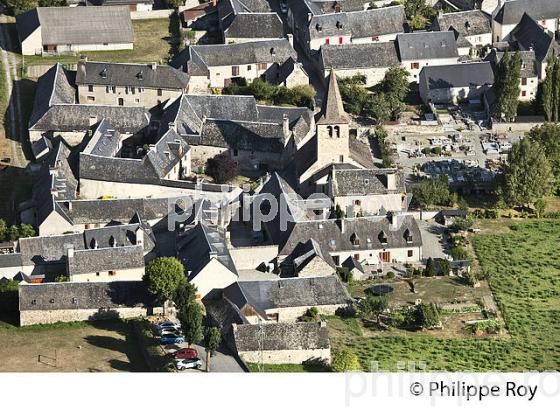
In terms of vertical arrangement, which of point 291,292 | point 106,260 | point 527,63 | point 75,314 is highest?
point 527,63

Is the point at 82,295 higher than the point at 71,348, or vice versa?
the point at 82,295

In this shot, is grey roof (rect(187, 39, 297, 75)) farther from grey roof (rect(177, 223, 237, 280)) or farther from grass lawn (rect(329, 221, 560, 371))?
grass lawn (rect(329, 221, 560, 371))

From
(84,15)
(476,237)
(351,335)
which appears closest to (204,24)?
(84,15)

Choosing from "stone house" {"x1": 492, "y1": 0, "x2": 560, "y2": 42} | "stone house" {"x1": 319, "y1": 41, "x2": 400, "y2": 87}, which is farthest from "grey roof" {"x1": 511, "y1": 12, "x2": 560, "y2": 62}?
"stone house" {"x1": 319, "y1": 41, "x2": 400, "y2": 87}

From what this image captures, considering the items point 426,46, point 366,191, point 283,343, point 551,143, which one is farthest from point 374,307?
point 426,46

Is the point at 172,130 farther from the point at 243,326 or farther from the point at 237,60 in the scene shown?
the point at 243,326

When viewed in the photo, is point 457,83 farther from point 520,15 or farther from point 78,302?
point 78,302

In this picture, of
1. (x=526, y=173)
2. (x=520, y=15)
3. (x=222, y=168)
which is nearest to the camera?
(x=526, y=173)

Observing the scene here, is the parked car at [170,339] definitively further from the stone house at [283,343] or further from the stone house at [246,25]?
the stone house at [246,25]
